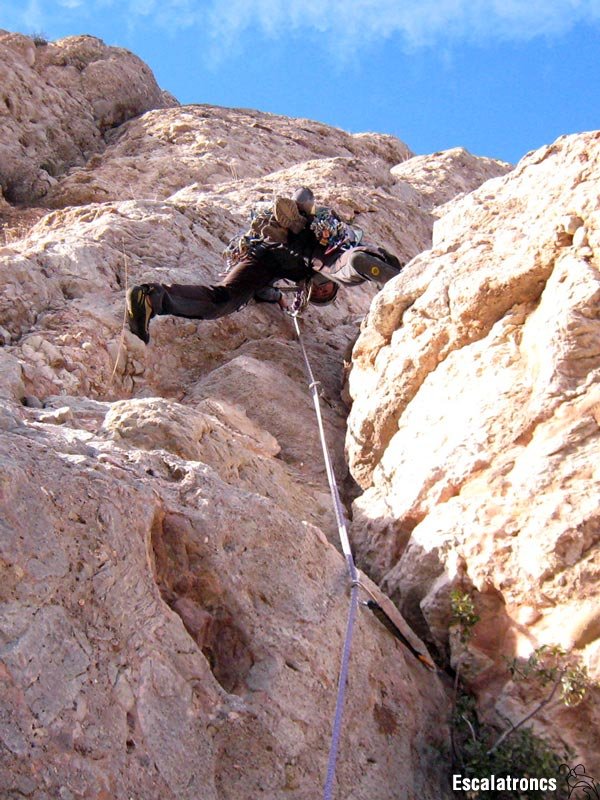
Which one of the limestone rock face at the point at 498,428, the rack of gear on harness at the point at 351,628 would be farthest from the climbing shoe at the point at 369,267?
the rack of gear on harness at the point at 351,628

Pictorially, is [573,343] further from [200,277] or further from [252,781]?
[200,277]

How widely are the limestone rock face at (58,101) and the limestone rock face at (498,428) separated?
7.53 m

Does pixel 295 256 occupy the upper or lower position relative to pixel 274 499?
upper

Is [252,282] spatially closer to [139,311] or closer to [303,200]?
[303,200]

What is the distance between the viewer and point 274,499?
14.2 ft

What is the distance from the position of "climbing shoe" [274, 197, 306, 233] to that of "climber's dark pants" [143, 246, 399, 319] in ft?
0.89

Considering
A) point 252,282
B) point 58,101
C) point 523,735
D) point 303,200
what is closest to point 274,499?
point 523,735

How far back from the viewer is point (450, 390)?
4.61 meters

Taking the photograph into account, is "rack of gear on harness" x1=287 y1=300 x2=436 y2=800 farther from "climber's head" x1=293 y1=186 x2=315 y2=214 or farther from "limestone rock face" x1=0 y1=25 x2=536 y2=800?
"climber's head" x1=293 y1=186 x2=315 y2=214

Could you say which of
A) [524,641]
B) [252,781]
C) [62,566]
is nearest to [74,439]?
[62,566]

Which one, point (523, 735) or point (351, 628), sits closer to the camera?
point (523, 735)

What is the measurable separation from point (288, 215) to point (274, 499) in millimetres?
3053

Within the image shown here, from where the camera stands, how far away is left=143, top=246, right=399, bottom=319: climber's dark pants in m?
5.93

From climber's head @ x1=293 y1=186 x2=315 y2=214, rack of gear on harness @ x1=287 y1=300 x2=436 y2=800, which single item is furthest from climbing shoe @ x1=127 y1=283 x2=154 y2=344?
rack of gear on harness @ x1=287 y1=300 x2=436 y2=800
